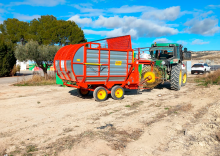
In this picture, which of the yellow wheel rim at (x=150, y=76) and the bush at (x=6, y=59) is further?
the bush at (x=6, y=59)

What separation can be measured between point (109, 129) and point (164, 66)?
7.26 metres

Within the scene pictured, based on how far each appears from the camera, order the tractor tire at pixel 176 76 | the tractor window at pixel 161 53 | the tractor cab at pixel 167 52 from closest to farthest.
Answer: the tractor tire at pixel 176 76
the tractor cab at pixel 167 52
the tractor window at pixel 161 53

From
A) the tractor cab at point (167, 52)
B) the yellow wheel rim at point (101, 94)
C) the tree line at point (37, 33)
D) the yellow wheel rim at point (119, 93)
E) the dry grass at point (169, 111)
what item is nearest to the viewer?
the dry grass at point (169, 111)

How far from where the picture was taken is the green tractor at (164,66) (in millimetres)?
10789

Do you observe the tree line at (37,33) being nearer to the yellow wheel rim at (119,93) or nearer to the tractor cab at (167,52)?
the tractor cab at (167,52)

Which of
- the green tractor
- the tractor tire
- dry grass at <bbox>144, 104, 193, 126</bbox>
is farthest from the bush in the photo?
dry grass at <bbox>144, 104, 193, 126</bbox>

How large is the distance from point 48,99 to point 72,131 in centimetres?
446

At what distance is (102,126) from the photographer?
5.35 meters

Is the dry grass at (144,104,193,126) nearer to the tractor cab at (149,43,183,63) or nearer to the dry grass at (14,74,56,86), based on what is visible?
the tractor cab at (149,43,183,63)

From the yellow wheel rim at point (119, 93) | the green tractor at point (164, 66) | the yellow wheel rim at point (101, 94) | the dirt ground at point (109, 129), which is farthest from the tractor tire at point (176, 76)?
the yellow wheel rim at point (101, 94)

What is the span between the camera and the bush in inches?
902

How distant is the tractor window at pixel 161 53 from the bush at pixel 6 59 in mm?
18289

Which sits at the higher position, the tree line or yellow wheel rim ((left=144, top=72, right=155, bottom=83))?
the tree line

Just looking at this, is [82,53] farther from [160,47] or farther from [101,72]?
[160,47]
